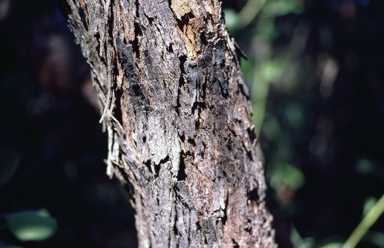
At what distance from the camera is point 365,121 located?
50.5 inches

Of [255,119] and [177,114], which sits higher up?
[255,119]

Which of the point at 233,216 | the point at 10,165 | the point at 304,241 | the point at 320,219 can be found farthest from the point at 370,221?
the point at 10,165

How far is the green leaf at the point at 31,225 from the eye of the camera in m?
0.75

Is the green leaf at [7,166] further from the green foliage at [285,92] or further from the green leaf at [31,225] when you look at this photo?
the green foliage at [285,92]

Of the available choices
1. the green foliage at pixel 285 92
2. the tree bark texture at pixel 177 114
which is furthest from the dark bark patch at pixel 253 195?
the green foliage at pixel 285 92

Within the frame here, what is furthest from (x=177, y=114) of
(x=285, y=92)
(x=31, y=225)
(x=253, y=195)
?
(x=285, y=92)

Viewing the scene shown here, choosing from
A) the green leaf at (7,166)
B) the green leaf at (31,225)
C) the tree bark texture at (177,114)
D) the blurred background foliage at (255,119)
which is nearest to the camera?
the tree bark texture at (177,114)

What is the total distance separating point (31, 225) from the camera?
0.77 metres

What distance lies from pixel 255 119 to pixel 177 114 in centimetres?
79

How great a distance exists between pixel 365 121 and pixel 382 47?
23 cm

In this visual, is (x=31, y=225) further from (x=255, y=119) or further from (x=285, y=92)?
(x=285, y=92)

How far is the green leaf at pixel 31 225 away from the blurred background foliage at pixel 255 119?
0.24 meters

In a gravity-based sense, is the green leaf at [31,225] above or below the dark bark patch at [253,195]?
above

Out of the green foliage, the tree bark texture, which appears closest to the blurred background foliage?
the green foliage
